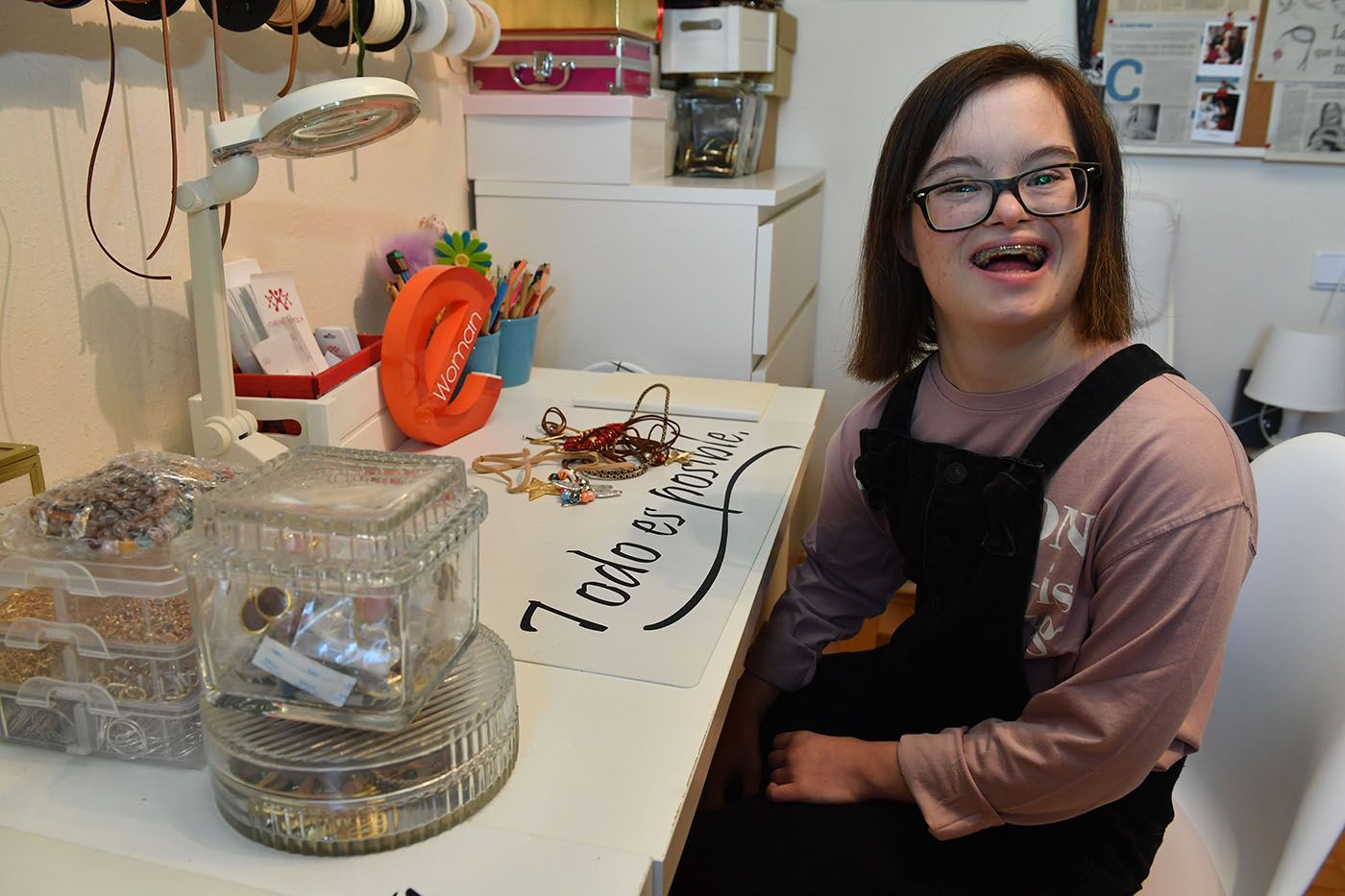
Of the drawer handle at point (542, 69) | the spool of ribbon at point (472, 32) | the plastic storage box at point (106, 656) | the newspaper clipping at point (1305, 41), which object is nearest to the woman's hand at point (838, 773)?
the plastic storage box at point (106, 656)

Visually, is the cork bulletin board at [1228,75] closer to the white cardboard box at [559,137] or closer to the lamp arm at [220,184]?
the white cardboard box at [559,137]

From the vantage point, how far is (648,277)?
5.56 ft

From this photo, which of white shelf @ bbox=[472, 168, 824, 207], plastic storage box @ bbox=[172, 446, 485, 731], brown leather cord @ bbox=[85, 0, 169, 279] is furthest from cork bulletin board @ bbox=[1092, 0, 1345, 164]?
plastic storage box @ bbox=[172, 446, 485, 731]

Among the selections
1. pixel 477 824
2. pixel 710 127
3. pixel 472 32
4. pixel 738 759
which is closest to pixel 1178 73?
pixel 710 127

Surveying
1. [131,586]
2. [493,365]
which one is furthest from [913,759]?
[493,365]

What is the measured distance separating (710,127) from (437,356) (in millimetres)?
993

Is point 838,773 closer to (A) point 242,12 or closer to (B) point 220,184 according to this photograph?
(B) point 220,184

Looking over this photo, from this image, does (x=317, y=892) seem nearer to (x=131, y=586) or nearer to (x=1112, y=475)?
(x=131, y=586)

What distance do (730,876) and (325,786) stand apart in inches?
15.2

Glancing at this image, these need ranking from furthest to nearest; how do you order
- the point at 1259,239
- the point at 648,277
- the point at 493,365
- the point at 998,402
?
the point at 1259,239 → the point at 648,277 → the point at 493,365 → the point at 998,402

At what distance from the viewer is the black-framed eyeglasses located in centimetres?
85

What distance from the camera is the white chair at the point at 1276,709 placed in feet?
2.60

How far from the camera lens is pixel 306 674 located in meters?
0.57

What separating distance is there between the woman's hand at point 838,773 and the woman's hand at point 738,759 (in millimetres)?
89
